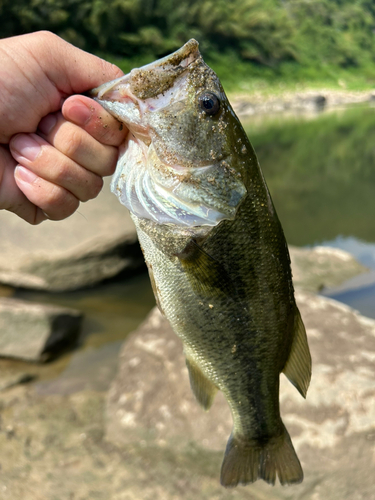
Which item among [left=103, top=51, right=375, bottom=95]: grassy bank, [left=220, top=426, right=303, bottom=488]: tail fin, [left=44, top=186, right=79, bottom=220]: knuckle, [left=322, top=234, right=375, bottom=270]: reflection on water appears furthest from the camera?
[left=103, top=51, right=375, bottom=95]: grassy bank

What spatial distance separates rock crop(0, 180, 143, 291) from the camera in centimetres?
648

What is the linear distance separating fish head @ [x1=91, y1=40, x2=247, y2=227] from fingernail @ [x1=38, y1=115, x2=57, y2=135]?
11.5 inches

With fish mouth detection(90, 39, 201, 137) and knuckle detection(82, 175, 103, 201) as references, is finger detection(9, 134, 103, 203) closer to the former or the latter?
knuckle detection(82, 175, 103, 201)

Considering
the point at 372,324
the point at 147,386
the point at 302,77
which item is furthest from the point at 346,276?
the point at 302,77

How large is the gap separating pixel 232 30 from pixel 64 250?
5293 centimetres

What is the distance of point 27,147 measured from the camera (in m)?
1.82

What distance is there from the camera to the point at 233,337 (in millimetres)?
1855

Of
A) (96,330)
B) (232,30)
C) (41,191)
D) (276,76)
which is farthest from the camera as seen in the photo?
(232,30)

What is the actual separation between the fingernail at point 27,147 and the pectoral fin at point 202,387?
116 cm

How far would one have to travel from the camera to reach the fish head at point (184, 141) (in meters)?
1.57

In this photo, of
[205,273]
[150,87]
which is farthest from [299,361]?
[150,87]

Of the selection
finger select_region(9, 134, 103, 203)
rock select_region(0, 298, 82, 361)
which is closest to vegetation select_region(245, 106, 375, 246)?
rock select_region(0, 298, 82, 361)

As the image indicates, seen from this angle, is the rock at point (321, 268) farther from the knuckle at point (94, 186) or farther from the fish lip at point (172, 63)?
the fish lip at point (172, 63)

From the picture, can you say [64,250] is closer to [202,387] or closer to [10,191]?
[10,191]
